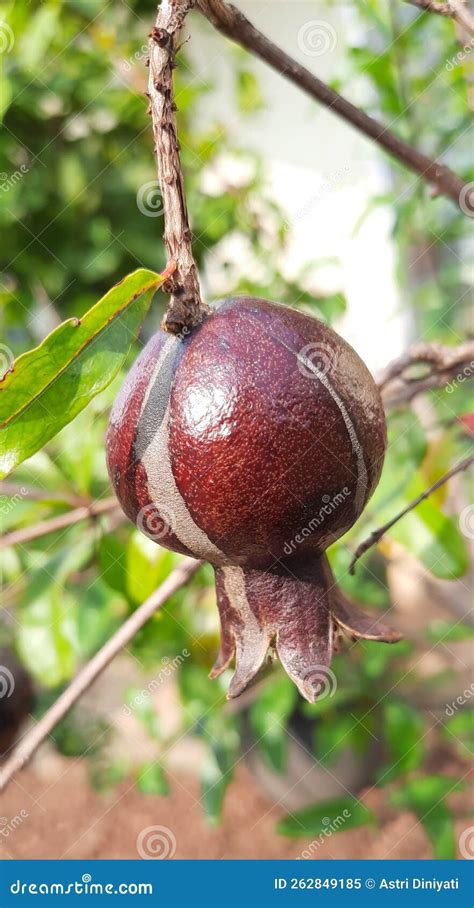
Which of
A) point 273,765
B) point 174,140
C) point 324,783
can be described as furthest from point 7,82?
point 324,783

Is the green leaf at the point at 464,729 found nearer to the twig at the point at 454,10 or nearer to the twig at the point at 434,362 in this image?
the twig at the point at 434,362

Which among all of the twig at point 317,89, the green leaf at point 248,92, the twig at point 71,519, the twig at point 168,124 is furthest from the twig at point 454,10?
the green leaf at point 248,92

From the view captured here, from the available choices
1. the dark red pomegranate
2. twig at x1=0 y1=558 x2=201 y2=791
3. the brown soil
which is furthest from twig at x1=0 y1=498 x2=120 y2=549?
the brown soil

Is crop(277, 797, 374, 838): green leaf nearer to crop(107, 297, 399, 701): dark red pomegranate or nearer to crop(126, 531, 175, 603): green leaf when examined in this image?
crop(126, 531, 175, 603): green leaf

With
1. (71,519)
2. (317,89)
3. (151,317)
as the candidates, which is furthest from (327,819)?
(317,89)

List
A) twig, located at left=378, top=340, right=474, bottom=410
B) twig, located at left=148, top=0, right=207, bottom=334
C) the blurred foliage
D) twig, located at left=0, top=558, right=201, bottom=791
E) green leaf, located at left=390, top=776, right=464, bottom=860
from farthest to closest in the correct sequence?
1. green leaf, located at left=390, top=776, right=464, bottom=860
2. the blurred foliage
3. twig, located at left=378, top=340, right=474, bottom=410
4. twig, located at left=0, top=558, right=201, bottom=791
5. twig, located at left=148, top=0, right=207, bottom=334

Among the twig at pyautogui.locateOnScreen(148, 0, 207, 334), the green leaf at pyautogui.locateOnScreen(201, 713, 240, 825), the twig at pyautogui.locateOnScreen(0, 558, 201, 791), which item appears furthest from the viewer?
the green leaf at pyautogui.locateOnScreen(201, 713, 240, 825)
